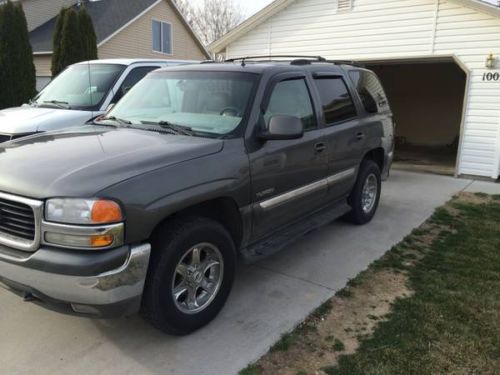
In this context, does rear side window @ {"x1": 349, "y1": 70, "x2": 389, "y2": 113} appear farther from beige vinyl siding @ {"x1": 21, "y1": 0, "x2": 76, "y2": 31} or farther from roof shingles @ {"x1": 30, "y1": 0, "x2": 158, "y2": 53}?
beige vinyl siding @ {"x1": 21, "y1": 0, "x2": 76, "y2": 31}

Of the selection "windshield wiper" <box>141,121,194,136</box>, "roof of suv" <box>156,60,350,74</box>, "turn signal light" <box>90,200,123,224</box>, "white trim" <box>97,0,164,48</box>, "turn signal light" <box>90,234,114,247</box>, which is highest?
"white trim" <box>97,0,164,48</box>

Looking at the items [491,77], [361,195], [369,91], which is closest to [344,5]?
[491,77]

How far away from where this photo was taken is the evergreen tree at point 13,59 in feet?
45.2

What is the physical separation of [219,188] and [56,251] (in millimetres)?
1162

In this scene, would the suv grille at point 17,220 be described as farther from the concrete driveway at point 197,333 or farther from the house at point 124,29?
the house at point 124,29

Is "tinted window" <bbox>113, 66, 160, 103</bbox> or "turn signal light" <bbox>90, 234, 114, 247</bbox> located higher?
"tinted window" <bbox>113, 66, 160, 103</bbox>

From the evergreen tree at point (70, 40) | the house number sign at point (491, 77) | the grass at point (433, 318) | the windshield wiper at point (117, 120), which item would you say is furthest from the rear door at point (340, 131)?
the evergreen tree at point (70, 40)

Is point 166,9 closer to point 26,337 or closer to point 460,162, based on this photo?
point 460,162

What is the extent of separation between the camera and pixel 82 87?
6898 mm

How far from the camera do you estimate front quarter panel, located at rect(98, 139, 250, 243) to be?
2660mm

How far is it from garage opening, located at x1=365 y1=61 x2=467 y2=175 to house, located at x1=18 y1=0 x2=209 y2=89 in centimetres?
1205

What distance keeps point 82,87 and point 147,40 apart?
1715cm

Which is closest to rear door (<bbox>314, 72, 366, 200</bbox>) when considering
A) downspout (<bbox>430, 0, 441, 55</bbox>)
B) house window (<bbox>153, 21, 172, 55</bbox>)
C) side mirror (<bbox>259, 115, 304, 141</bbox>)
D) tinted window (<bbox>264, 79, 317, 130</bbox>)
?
tinted window (<bbox>264, 79, 317, 130</bbox>)

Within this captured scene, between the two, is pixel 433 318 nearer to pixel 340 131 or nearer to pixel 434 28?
pixel 340 131
